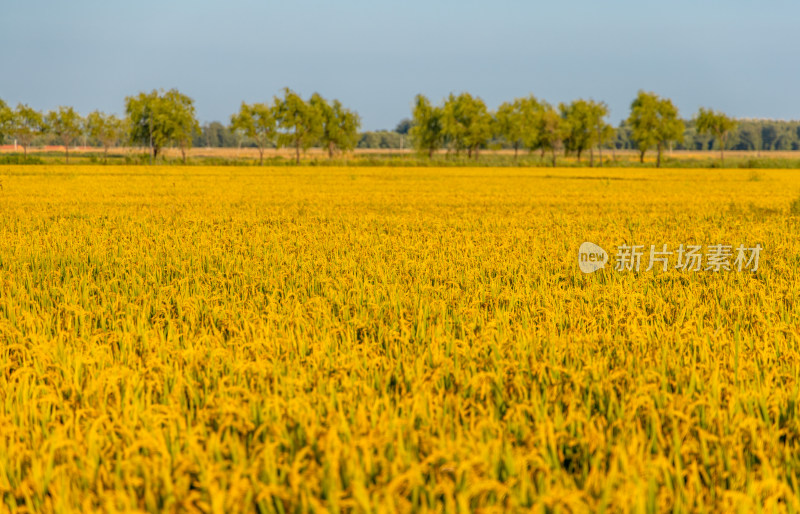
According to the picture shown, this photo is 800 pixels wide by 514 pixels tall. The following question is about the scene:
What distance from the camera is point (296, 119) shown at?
9238 centimetres

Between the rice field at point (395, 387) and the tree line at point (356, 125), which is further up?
the tree line at point (356, 125)

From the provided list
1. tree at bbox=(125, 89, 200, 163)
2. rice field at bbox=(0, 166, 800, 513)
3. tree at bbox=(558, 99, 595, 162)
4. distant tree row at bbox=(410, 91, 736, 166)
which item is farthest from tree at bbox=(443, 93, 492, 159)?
rice field at bbox=(0, 166, 800, 513)

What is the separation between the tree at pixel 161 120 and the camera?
3361 inches

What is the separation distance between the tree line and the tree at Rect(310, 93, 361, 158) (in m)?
0.15

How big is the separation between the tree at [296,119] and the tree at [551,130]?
3130 cm

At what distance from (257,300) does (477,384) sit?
2.83 m

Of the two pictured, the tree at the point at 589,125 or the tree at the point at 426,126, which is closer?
the tree at the point at 589,125

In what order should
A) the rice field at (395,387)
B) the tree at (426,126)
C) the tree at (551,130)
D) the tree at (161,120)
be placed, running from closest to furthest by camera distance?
the rice field at (395,387) → the tree at (161,120) → the tree at (551,130) → the tree at (426,126)

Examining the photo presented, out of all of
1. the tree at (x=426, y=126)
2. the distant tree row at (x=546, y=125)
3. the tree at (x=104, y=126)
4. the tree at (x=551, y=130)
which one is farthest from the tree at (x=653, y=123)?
the tree at (x=104, y=126)

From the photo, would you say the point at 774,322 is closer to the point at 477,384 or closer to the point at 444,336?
the point at 444,336

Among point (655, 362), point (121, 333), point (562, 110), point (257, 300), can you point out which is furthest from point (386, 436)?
point (562, 110)

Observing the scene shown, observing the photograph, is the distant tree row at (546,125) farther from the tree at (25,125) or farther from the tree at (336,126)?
the tree at (25,125)

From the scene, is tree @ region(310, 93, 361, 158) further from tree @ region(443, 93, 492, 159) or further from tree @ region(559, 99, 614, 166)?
tree @ region(559, 99, 614, 166)

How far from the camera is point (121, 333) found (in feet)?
14.9
